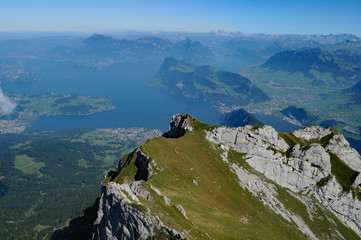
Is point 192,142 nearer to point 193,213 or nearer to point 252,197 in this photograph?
point 252,197

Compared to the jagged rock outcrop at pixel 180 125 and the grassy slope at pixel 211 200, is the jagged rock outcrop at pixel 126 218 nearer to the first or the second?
the grassy slope at pixel 211 200

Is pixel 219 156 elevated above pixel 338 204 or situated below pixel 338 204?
above

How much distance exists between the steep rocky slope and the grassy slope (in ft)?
1.15

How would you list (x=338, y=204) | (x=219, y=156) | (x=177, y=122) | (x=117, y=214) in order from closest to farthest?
(x=117, y=214), (x=219, y=156), (x=338, y=204), (x=177, y=122)

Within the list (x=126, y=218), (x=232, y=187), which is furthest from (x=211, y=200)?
(x=126, y=218)

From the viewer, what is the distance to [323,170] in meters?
110

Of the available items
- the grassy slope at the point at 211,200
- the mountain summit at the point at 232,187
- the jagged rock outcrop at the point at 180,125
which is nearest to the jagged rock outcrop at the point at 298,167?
the mountain summit at the point at 232,187

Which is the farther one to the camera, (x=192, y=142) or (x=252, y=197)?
(x=192, y=142)

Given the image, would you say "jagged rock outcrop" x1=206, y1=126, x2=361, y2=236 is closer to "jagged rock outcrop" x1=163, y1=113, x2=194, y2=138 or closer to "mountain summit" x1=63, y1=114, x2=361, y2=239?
"mountain summit" x1=63, y1=114, x2=361, y2=239

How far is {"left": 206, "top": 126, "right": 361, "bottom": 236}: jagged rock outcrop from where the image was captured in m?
105

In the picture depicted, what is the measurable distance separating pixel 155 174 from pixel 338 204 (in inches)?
3310

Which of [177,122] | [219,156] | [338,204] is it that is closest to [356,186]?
[338,204]

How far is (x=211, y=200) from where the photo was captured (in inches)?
2985

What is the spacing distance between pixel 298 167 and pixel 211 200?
5488 centimetres
